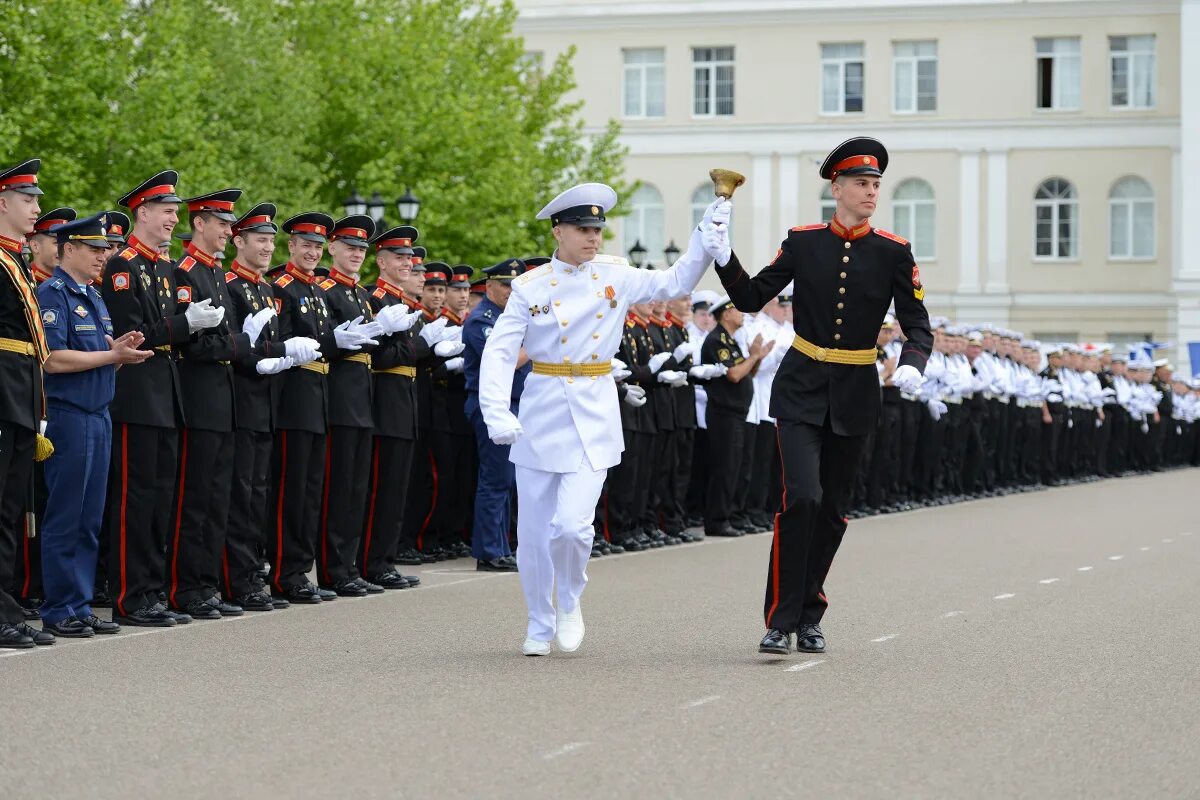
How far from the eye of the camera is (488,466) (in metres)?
15.4

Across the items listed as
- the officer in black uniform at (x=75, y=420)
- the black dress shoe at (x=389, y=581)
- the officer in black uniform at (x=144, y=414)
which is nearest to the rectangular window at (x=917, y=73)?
the black dress shoe at (x=389, y=581)

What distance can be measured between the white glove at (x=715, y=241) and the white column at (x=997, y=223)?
50.2 metres

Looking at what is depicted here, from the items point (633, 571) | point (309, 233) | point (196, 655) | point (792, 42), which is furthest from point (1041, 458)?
point (792, 42)

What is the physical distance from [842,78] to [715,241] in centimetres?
5132

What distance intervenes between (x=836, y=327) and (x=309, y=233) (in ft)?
12.7

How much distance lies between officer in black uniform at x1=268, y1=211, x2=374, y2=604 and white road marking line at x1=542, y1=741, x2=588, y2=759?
541 cm

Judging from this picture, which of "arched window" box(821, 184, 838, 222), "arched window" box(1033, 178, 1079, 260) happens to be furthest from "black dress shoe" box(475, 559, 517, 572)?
"arched window" box(1033, 178, 1079, 260)

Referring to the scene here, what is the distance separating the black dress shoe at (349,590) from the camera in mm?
12844

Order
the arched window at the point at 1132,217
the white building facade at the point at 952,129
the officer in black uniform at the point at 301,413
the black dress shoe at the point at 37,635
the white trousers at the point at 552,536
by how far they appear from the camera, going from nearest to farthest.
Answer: the white trousers at the point at 552,536
the black dress shoe at the point at 37,635
the officer in black uniform at the point at 301,413
the white building facade at the point at 952,129
the arched window at the point at 1132,217

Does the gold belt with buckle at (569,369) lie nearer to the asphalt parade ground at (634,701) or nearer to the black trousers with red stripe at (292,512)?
the asphalt parade ground at (634,701)

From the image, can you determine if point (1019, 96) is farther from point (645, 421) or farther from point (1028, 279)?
point (645, 421)

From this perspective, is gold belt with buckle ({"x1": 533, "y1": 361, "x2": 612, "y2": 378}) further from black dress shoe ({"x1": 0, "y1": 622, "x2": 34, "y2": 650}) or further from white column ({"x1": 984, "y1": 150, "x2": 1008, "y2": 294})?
white column ({"x1": 984, "y1": 150, "x2": 1008, "y2": 294})

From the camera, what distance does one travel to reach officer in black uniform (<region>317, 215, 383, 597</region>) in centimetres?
1280

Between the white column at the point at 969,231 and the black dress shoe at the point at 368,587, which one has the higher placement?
the white column at the point at 969,231
